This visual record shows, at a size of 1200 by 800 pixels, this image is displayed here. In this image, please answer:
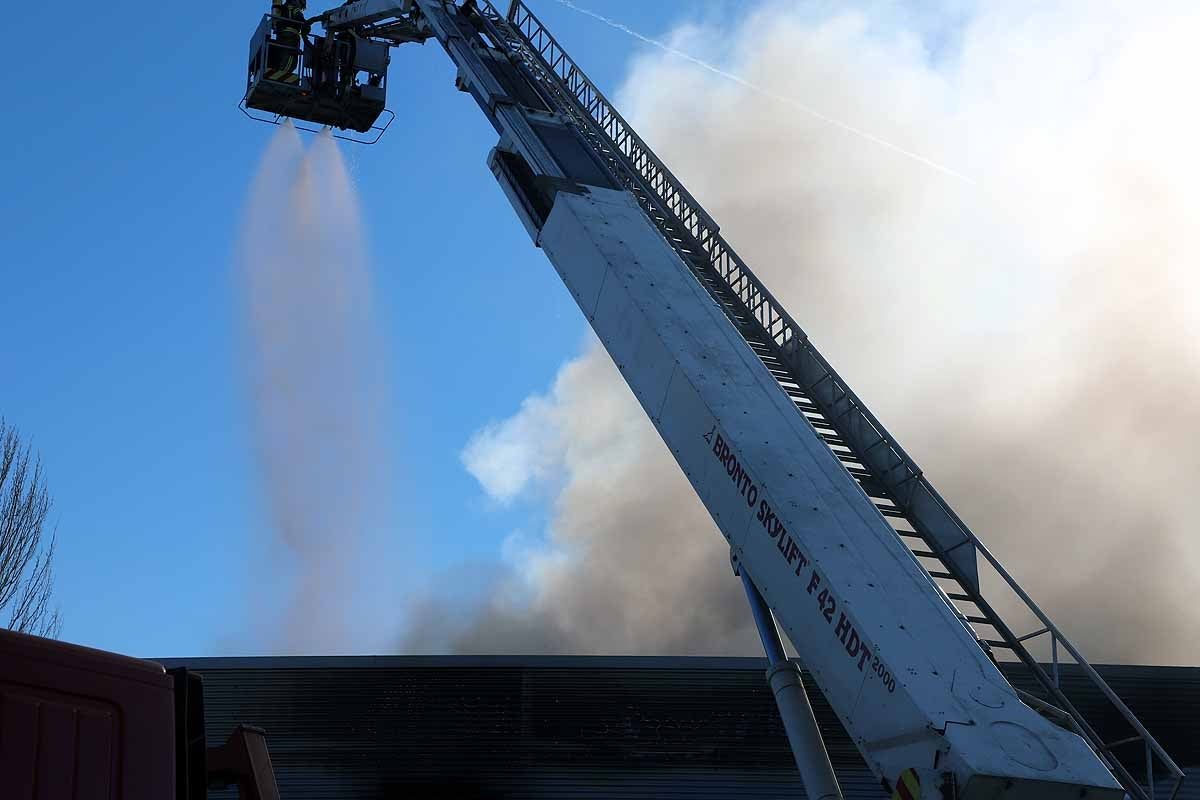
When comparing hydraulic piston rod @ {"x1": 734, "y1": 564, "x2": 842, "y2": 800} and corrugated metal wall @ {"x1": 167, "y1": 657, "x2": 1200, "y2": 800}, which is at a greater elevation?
corrugated metal wall @ {"x1": 167, "y1": 657, "x2": 1200, "y2": 800}

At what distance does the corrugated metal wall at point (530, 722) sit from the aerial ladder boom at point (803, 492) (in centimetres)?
754

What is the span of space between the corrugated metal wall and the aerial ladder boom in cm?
754

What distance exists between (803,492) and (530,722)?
11.3 m

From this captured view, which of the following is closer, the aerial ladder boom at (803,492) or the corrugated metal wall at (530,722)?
the aerial ladder boom at (803,492)

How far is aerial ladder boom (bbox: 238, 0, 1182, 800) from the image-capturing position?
7.77 m

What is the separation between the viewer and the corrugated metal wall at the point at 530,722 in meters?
19.5

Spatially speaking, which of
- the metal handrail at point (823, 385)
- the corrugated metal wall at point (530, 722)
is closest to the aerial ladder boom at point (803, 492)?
the metal handrail at point (823, 385)

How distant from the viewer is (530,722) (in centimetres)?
1962

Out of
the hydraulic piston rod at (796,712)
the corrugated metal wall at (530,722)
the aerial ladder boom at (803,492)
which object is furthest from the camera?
the corrugated metal wall at (530,722)

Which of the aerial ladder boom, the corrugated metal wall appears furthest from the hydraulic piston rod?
the corrugated metal wall

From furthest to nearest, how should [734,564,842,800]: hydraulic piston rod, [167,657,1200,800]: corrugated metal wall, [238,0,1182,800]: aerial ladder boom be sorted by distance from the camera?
[167,657,1200,800]: corrugated metal wall < [734,564,842,800]: hydraulic piston rod < [238,0,1182,800]: aerial ladder boom

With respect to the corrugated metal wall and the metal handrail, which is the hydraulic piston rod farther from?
the corrugated metal wall

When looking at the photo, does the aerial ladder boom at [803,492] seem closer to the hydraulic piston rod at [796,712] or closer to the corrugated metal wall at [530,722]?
the hydraulic piston rod at [796,712]

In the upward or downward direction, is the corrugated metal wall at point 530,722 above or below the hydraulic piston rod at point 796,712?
above
